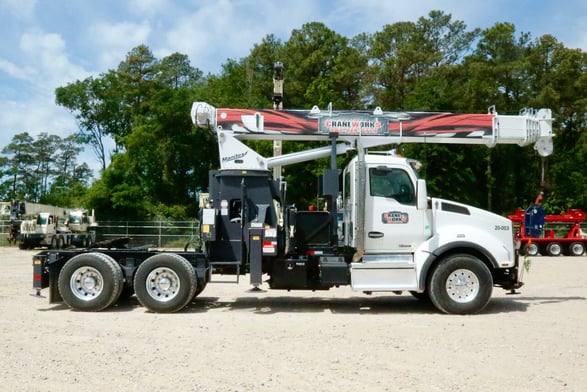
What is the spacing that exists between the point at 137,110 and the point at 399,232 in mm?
60734

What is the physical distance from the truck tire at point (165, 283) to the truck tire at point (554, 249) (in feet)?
90.1

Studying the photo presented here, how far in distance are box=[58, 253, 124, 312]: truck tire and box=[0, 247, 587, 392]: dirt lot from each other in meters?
0.30

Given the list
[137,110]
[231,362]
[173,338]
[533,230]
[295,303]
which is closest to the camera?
[231,362]

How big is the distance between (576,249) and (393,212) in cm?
2630

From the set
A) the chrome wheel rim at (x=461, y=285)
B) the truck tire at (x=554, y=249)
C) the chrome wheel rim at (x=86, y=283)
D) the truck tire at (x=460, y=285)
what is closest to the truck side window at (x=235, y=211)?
the chrome wheel rim at (x=86, y=283)

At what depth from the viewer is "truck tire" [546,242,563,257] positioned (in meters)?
33.6

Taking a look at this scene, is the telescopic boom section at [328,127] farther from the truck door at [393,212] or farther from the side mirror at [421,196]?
the side mirror at [421,196]

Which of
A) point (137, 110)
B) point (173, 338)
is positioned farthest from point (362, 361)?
point (137, 110)

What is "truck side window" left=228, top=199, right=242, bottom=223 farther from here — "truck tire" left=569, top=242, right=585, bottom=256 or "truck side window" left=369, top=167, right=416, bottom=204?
"truck tire" left=569, top=242, right=585, bottom=256

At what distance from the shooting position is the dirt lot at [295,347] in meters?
6.54

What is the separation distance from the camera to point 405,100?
159 ft

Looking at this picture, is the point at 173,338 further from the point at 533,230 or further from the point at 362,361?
the point at 533,230

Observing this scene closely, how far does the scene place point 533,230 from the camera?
16.5 meters

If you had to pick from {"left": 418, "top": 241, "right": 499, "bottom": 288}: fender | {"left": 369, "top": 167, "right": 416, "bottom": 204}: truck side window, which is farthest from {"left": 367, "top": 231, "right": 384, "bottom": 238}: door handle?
{"left": 418, "top": 241, "right": 499, "bottom": 288}: fender
